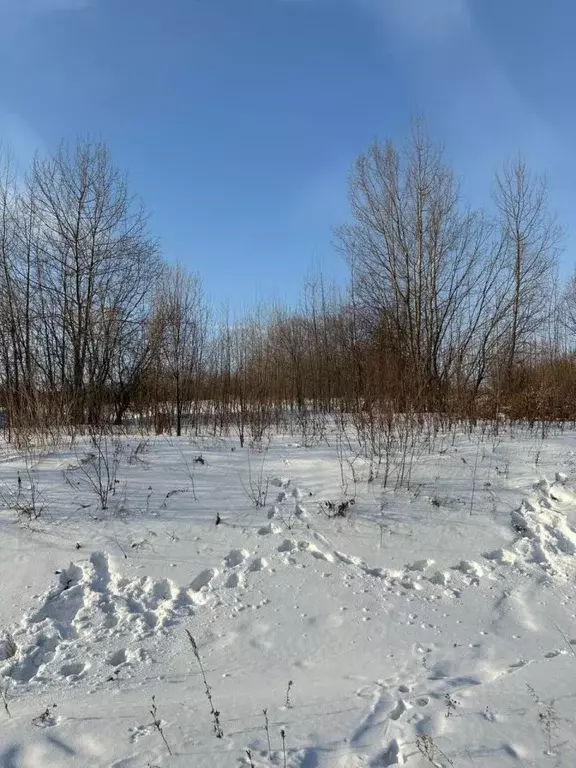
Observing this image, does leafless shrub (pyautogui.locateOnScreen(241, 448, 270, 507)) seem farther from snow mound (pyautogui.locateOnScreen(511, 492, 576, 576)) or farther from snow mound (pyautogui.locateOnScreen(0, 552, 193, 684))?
snow mound (pyautogui.locateOnScreen(511, 492, 576, 576))

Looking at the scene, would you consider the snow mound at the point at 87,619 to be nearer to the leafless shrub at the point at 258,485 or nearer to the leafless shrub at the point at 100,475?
the leafless shrub at the point at 100,475

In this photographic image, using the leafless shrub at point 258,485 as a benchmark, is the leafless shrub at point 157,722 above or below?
below

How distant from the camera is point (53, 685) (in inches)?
102

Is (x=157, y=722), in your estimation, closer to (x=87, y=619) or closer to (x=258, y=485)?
(x=87, y=619)

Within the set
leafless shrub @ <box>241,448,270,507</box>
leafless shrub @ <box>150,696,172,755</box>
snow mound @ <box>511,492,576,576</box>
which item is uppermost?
leafless shrub @ <box>241,448,270,507</box>

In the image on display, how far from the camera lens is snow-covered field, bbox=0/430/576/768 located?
6.78 feet

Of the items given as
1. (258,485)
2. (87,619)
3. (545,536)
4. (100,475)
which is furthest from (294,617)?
(100,475)

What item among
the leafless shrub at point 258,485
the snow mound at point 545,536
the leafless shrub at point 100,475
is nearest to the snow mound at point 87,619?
the leafless shrub at point 100,475

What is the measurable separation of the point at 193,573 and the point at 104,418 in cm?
592

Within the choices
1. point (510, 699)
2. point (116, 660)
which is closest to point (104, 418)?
point (116, 660)

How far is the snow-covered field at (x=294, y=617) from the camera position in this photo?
2.07 m

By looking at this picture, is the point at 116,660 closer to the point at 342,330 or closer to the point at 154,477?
the point at 154,477

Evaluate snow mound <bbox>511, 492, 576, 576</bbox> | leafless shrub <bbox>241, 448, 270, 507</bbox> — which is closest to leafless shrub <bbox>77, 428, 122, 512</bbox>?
leafless shrub <bbox>241, 448, 270, 507</bbox>

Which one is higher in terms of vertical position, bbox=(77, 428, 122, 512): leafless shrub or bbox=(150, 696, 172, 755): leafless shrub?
bbox=(77, 428, 122, 512): leafless shrub
